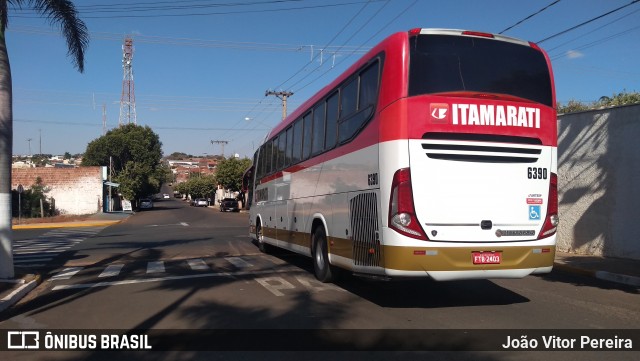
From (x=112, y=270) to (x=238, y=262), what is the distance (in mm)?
3079

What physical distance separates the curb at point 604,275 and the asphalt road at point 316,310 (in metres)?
0.27

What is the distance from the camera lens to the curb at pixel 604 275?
9522 millimetres

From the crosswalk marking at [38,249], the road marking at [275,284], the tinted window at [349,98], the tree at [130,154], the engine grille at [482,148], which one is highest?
the tree at [130,154]

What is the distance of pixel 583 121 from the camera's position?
13.2m

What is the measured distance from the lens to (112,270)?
12.2m

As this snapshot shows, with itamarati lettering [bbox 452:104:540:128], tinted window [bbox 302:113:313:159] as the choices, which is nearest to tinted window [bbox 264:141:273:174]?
tinted window [bbox 302:113:313:159]

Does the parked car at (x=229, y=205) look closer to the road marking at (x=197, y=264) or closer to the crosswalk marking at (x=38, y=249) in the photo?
the crosswalk marking at (x=38, y=249)

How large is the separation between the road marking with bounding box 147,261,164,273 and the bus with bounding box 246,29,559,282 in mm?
6093

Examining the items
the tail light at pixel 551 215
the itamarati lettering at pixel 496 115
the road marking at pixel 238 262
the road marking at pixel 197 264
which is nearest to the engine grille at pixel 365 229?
the itamarati lettering at pixel 496 115

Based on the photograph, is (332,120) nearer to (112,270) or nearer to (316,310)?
(316,310)

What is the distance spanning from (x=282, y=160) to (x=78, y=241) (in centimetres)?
1238

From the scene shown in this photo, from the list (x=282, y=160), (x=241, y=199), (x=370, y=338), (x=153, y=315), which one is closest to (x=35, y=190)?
(x=241, y=199)

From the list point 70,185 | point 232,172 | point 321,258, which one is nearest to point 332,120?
point 321,258

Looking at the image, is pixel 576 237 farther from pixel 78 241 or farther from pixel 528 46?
pixel 78 241
